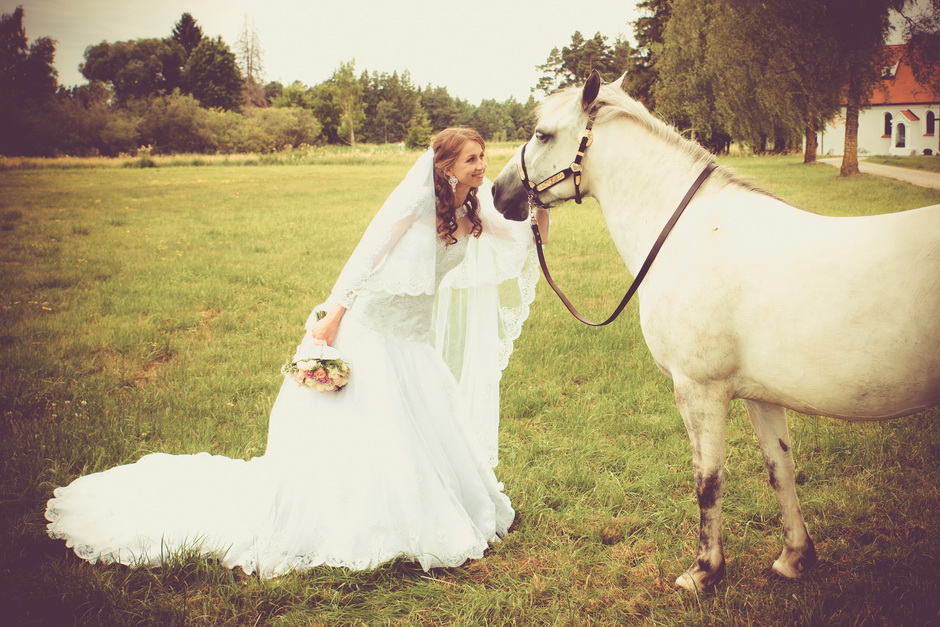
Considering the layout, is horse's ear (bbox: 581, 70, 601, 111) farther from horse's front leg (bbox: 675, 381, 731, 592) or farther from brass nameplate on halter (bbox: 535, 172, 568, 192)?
horse's front leg (bbox: 675, 381, 731, 592)

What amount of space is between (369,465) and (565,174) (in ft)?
6.59

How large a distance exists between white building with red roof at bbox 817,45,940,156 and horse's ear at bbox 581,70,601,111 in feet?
154

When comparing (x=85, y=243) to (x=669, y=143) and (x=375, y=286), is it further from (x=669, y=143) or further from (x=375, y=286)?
(x=669, y=143)

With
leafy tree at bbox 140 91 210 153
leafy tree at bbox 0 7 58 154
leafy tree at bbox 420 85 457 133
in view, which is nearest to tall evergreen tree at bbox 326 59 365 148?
leafy tree at bbox 420 85 457 133

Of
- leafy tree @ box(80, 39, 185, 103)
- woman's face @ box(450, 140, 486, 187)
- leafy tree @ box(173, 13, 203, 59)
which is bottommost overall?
woman's face @ box(450, 140, 486, 187)

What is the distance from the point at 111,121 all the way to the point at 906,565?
4896 centimetres

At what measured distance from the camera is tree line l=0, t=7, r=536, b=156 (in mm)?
22984

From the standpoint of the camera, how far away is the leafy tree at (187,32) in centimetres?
8012

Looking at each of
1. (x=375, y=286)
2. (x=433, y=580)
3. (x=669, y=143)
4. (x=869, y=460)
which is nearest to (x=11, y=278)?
(x=375, y=286)

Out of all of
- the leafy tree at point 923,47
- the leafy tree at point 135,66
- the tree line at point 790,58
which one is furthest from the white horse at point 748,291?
the leafy tree at point 135,66

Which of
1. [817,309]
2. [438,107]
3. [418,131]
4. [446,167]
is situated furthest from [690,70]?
[438,107]

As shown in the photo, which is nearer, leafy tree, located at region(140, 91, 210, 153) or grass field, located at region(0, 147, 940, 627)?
grass field, located at region(0, 147, 940, 627)

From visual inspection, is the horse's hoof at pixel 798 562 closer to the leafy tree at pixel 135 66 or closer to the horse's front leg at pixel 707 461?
the horse's front leg at pixel 707 461

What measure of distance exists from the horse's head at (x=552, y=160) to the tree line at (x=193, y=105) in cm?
938
